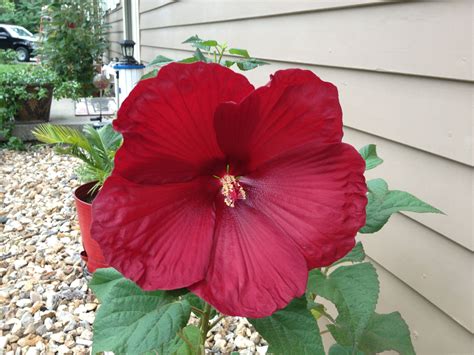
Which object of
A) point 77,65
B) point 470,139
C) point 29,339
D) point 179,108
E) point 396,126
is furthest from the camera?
point 77,65

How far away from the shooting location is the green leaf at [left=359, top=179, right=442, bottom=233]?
1.00 m

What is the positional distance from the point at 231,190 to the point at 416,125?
3.17 ft

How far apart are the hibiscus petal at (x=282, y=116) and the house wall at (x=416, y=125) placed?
30.8 inches

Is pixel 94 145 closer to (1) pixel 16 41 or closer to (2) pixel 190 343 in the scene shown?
(2) pixel 190 343

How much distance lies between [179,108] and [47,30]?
9.24m

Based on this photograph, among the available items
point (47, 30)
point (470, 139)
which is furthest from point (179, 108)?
point (47, 30)

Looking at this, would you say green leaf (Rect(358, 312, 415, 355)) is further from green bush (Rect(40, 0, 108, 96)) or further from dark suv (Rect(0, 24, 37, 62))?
dark suv (Rect(0, 24, 37, 62))

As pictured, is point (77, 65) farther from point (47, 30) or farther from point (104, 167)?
point (104, 167)

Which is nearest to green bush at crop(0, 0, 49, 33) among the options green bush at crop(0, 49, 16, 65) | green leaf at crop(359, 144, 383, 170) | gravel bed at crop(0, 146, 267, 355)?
green bush at crop(0, 49, 16, 65)

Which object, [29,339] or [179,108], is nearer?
[179,108]

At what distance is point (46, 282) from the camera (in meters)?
2.77

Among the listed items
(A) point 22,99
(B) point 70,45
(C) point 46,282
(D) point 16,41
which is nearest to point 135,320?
(C) point 46,282

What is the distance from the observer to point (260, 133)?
27.9 inches

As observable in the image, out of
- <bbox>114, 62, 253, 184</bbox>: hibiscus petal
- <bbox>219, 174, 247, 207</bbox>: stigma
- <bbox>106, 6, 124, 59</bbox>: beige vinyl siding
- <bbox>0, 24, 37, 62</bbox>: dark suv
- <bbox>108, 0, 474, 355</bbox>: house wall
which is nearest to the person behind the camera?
<bbox>114, 62, 253, 184</bbox>: hibiscus petal
